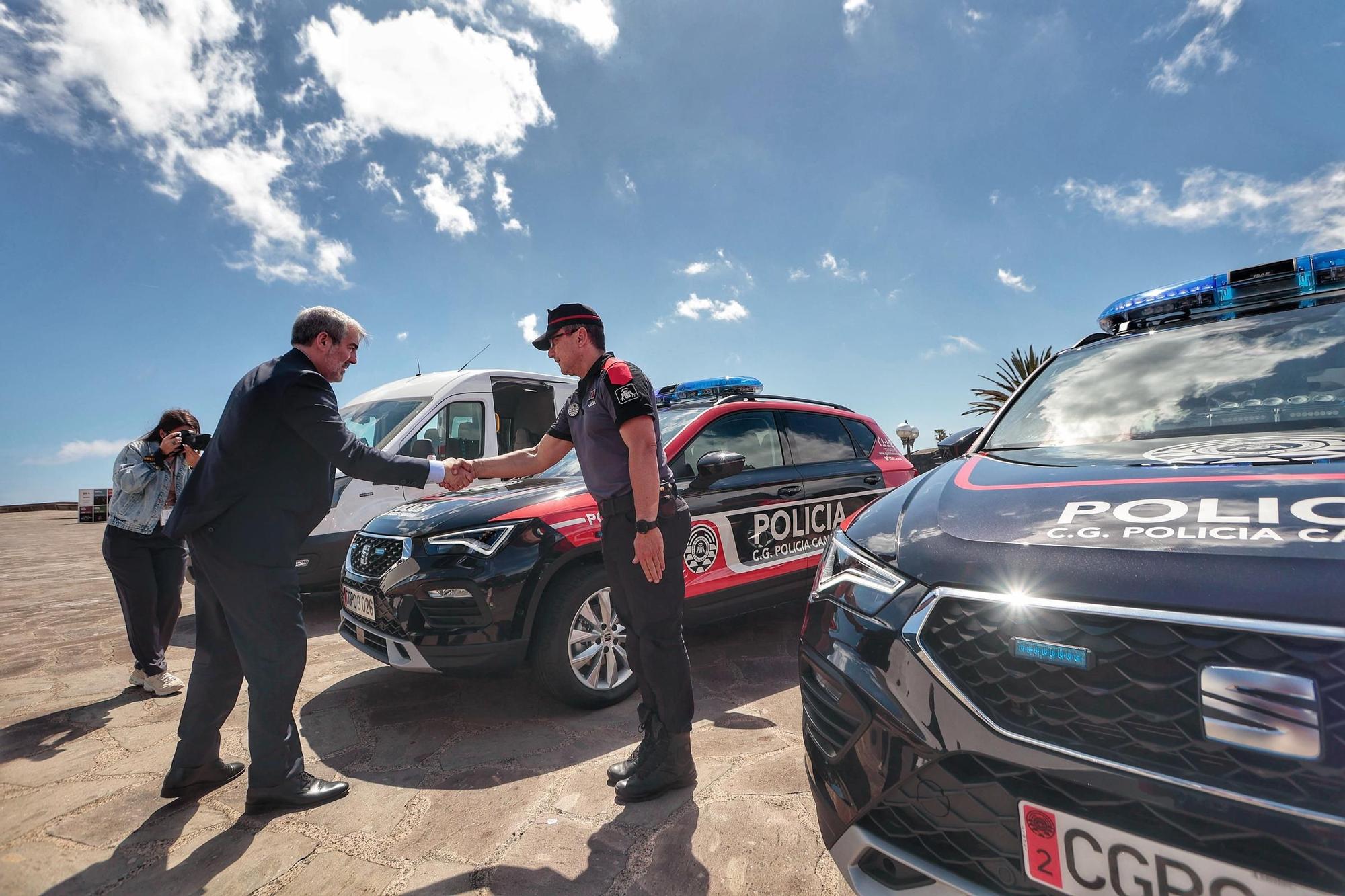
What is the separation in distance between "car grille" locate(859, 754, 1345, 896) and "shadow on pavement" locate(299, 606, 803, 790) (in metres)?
1.69

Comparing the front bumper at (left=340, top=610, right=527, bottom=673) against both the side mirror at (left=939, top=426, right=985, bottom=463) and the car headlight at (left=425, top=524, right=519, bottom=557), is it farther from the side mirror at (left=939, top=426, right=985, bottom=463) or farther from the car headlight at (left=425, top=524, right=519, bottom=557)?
the side mirror at (left=939, top=426, right=985, bottom=463)

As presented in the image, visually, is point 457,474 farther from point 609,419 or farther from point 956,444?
point 956,444

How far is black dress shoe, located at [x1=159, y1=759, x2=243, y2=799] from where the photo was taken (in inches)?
103

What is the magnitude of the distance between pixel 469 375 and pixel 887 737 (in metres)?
5.49

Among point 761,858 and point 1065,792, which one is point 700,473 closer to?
point 761,858

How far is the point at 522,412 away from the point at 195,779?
15.2 feet

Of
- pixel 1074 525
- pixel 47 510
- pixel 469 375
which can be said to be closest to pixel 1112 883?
pixel 1074 525

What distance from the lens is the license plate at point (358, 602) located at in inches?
131

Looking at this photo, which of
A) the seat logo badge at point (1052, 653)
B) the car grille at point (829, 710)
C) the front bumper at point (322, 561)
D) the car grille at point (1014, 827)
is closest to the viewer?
the car grille at point (1014, 827)

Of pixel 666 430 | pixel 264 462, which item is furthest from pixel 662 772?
pixel 666 430

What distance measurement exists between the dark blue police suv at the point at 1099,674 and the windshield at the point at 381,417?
4.92 m

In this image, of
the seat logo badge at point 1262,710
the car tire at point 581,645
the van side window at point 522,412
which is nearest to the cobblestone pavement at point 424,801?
the car tire at point 581,645

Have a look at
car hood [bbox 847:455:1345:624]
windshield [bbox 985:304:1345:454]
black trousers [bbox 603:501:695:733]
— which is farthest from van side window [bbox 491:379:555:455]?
car hood [bbox 847:455:1345:624]

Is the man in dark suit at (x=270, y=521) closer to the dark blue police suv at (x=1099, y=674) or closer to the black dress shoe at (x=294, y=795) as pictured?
the black dress shoe at (x=294, y=795)
